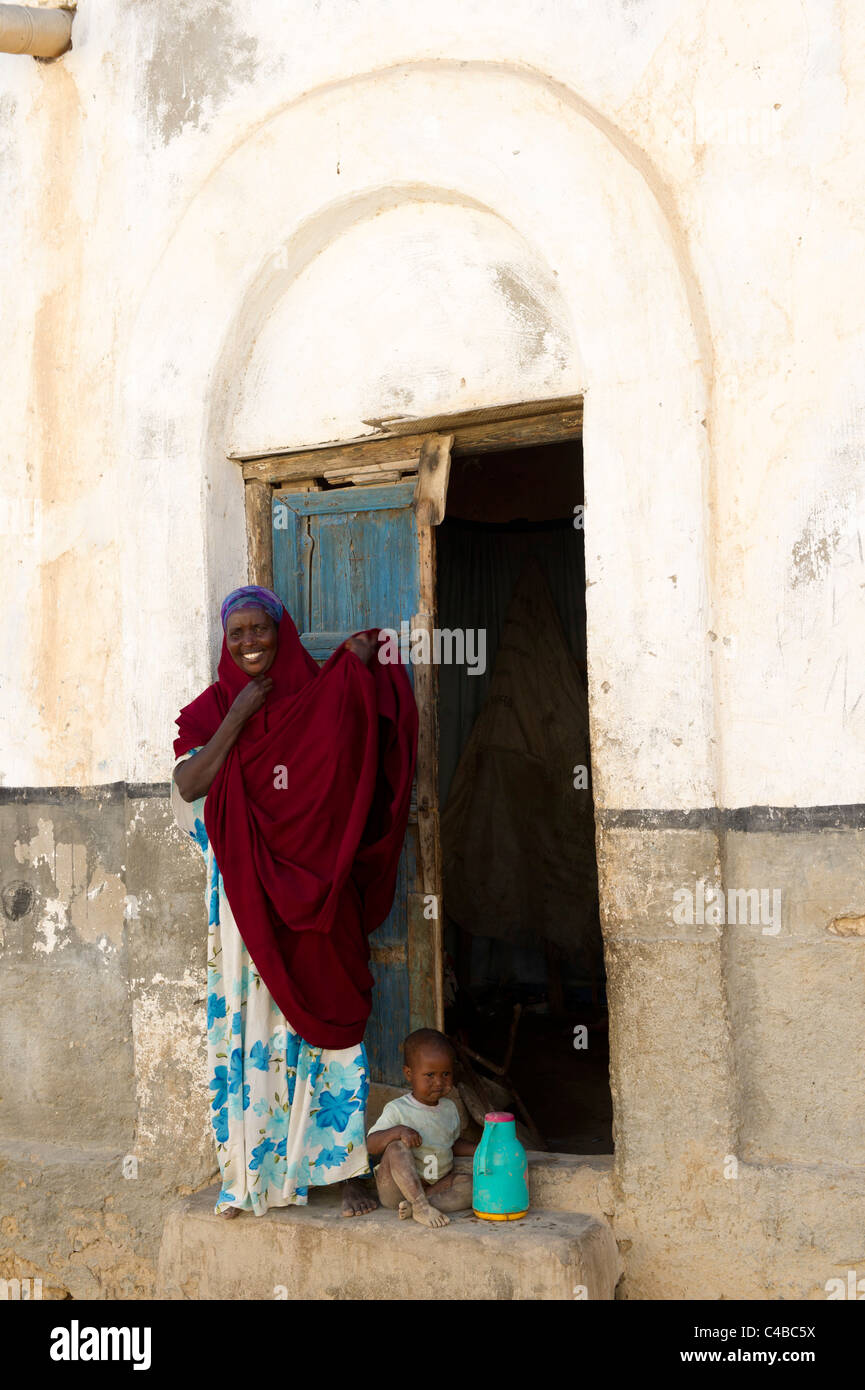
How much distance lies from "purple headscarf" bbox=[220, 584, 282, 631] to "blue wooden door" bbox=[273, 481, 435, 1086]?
1.46 ft

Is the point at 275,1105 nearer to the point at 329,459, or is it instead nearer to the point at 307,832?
the point at 307,832

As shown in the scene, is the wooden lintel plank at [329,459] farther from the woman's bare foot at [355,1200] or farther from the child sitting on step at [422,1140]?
the woman's bare foot at [355,1200]

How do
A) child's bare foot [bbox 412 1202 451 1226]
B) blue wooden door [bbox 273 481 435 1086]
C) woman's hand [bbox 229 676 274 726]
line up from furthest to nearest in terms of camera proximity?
blue wooden door [bbox 273 481 435 1086] → woman's hand [bbox 229 676 274 726] → child's bare foot [bbox 412 1202 451 1226]

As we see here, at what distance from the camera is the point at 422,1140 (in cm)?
354

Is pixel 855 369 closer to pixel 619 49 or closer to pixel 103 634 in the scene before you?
pixel 619 49

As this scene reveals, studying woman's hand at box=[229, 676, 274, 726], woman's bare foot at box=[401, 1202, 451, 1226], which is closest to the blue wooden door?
woman's hand at box=[229, 676, 274, 726]

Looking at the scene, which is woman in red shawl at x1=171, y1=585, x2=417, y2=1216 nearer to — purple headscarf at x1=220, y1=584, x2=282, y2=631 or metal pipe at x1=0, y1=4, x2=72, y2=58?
purple headscarf at x1=220, y1=584, x2=282, y2=631

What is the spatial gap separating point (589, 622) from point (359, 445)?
1107 mm

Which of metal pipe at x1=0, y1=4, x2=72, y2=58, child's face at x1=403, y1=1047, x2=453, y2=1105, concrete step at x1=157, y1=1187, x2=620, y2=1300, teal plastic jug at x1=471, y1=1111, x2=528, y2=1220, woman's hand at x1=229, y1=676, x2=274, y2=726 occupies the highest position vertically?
metal pipe at x1=0, y1=4, x2=72, y2=58

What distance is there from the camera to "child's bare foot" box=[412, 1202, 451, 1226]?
3.37 m

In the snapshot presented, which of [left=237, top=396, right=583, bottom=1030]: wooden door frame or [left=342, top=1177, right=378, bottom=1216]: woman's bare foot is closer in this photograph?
[left=342, top=1177, right=378, bottom=1216]: woman's bare foot

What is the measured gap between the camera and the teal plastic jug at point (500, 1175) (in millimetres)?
3418

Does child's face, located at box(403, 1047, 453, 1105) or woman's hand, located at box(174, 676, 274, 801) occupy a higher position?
woman's hand, located at box(174, 676, 274, 801)

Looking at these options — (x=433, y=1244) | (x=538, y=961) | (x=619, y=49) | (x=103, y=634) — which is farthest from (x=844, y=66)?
(x=538, y=961)
